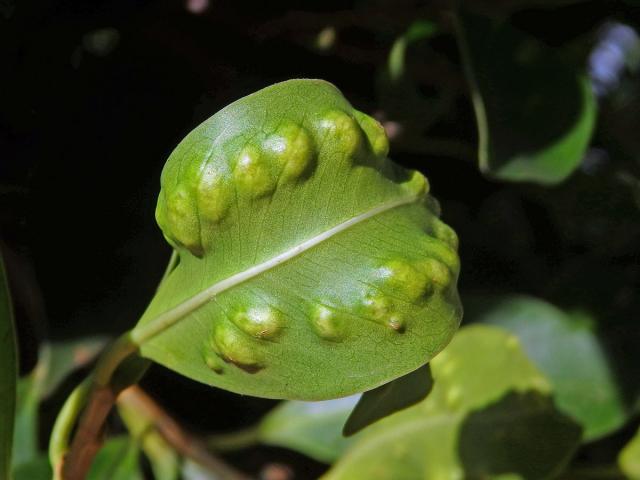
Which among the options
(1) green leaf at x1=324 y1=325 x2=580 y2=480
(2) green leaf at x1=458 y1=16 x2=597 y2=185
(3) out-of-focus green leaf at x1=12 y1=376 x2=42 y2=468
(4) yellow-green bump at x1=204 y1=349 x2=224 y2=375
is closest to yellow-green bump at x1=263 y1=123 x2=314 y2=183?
(4) yellow-green bump at x1=204 y1=349 x2=224 y2=375

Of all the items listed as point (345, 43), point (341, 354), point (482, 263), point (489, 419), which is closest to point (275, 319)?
point (341, 354)

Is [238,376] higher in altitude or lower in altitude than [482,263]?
higher

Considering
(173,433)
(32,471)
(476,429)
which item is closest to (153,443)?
(173,433)

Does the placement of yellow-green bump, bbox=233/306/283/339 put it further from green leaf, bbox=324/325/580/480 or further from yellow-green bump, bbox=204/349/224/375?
green leaf, bbox=324/325/580/480

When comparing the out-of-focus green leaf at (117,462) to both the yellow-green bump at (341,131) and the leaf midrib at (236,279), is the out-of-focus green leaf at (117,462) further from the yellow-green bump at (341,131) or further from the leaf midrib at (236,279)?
the yellow-green bump at (341,131)

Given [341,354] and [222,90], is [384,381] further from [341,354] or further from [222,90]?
[222,90]

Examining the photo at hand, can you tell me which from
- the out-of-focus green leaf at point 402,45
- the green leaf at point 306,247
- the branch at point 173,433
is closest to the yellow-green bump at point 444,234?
the green leaf at point 306,247
